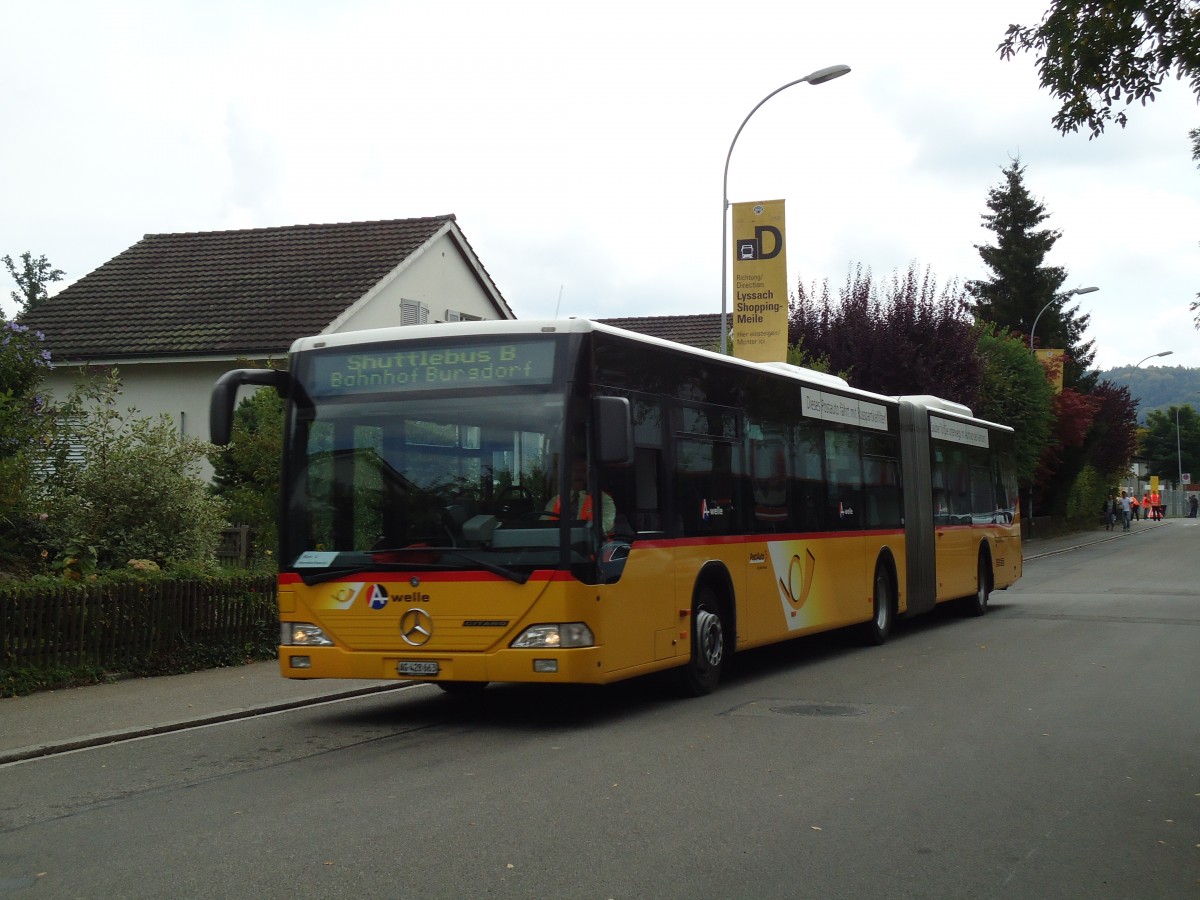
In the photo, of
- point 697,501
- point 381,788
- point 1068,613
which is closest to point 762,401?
point 697,501

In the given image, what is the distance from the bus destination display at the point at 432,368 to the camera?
1013 centimetres

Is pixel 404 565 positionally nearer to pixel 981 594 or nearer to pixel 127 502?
pixel 127 502

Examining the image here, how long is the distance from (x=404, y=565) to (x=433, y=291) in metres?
23.5

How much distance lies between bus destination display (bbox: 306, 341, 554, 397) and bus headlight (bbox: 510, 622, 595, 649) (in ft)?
5.89

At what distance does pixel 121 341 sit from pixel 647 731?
72.7ft

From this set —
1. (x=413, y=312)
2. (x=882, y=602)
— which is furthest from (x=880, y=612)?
(x=413, y=312)

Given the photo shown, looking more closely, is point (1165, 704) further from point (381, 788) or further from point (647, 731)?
point (381, 788)

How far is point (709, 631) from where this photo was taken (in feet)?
39.4

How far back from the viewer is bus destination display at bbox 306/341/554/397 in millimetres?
10133

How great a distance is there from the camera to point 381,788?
7.89 m

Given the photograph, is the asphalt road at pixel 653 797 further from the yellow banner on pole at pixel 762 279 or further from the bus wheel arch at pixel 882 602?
the yellow banner on pole at pixel 762 279

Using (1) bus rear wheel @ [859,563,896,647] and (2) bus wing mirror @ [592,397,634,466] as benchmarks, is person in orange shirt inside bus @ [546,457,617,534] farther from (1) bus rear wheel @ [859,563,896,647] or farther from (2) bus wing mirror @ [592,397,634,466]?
(1) bus rear wheel @ [859,563,896,647]

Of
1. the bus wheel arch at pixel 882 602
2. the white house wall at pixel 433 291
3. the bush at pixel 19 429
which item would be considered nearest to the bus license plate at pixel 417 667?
the bush at pixel 19 429

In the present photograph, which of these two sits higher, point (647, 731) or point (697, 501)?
point (697, 501)
